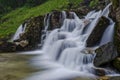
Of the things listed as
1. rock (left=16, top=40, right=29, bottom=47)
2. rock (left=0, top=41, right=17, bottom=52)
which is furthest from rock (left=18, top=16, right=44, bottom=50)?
rock (left=0, top=41, right=17, bottom=52)

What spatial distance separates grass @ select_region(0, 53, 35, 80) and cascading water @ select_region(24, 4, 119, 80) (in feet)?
3.23

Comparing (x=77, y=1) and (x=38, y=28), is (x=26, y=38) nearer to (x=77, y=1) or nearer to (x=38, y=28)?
(x=38, y=28)

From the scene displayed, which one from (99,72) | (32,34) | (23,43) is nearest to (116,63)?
(99,72)

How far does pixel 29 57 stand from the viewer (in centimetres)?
2833

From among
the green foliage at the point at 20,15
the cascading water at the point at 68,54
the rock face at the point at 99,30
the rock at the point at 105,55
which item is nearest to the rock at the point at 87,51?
the cascading water at the point at 68,54

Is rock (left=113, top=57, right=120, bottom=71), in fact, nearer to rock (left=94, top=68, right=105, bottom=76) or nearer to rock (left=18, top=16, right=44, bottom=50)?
rock (left=94, top=68, right=105, bottom=76)

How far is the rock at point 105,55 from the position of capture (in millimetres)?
19969

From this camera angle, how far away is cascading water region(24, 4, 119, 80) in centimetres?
2038

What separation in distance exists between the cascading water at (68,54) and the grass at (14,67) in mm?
984

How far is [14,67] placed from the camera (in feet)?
77.4

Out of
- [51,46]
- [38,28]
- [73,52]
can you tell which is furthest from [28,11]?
[73,52]

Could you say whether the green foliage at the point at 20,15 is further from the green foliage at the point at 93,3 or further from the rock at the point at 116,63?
the rock at the point at 116,63

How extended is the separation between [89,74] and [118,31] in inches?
150

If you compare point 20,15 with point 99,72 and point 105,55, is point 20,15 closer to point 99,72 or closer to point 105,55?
point 105,55
